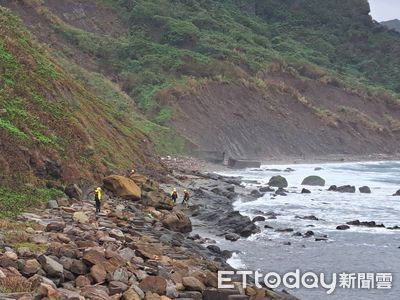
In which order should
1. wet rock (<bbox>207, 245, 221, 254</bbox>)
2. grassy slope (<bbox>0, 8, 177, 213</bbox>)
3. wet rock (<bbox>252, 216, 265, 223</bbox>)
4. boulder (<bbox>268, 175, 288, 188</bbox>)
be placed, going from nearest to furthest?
grassy slope (<bbox>0, 8, 177, 213</bbox>)
wet rock (<bbox>207, 245, 221, 254</bbox>)
wet rock (<bbox>252, 216, 265, 223</bbox>)
boulder (<bbox>268, 175, 288, 188</bbox>)

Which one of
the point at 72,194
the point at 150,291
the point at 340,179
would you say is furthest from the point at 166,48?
the point at 150,291

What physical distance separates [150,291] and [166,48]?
65.0 metres

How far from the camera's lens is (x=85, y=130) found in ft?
93.1

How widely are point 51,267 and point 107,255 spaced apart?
179 cm

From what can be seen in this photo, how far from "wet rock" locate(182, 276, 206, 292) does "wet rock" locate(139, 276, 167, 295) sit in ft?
3.30

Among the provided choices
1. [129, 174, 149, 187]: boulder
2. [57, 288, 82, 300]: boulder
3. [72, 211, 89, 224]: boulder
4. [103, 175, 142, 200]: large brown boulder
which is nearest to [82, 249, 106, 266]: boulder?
[57, 288, 82, 300]: boulder

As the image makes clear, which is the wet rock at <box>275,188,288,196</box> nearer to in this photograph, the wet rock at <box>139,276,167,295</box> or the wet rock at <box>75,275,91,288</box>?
the wet rock at <box>139,276,167,295</box>

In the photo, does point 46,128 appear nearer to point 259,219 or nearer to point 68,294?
point 259,219

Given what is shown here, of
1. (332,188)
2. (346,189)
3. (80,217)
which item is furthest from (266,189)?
(80,217)

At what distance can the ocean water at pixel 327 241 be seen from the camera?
21.5 m

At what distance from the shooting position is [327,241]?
2647cm

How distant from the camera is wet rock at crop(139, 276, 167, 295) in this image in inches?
504

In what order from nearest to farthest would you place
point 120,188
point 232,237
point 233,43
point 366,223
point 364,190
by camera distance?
1. point 232,237
2. point 120,188
3. point 366,223
4. point 364,190
5. point 233,43

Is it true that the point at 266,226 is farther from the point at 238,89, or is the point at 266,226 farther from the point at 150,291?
the point at 238,89
